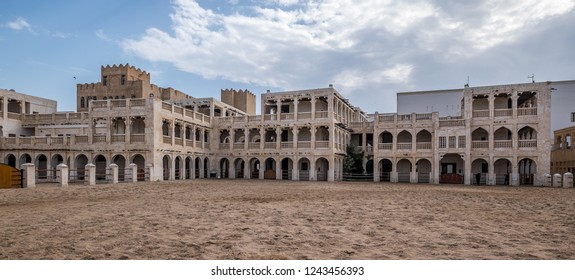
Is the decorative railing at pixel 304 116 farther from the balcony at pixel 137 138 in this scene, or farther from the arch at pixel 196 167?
the balcony at pixel 137 138

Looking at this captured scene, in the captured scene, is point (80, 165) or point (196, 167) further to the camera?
point (196, 167)

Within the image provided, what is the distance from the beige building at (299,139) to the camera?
3312cm

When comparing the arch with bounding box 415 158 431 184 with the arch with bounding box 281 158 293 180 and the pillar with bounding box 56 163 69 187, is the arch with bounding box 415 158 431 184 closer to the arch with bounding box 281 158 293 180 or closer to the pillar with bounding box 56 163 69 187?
the arch with bounding box 281 158 293 180

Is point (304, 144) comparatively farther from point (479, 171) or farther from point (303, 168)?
point (479, 171)

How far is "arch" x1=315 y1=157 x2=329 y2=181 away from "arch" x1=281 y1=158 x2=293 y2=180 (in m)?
3.10

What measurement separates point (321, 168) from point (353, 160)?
3914 millimetres

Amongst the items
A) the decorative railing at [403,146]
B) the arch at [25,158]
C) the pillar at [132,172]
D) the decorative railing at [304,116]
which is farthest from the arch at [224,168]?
the decorative railing at [403,146]

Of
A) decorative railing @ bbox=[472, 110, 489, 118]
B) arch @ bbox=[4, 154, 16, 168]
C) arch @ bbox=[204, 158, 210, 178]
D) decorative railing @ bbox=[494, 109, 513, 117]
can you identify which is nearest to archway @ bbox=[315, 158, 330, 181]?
arch @ bbox=[204, 158, 210, 178]

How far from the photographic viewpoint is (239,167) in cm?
4503

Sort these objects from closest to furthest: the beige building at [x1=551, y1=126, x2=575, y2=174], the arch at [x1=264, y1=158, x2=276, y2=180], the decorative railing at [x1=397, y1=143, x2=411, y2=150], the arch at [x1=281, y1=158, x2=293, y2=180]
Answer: the beige building at [x1=551, y1=126, x2=575, y2=174] → the decorative railing at [x1=397, y1=143, x2=411, y2=150] → the arch at [x1=281, y1=158, x2=293, y2=180] → the arch at [x1=264, y1=158, x2=276, y2=180]

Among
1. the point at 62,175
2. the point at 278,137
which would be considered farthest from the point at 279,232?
the point at 278,137

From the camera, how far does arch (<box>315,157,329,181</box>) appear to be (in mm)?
39781
